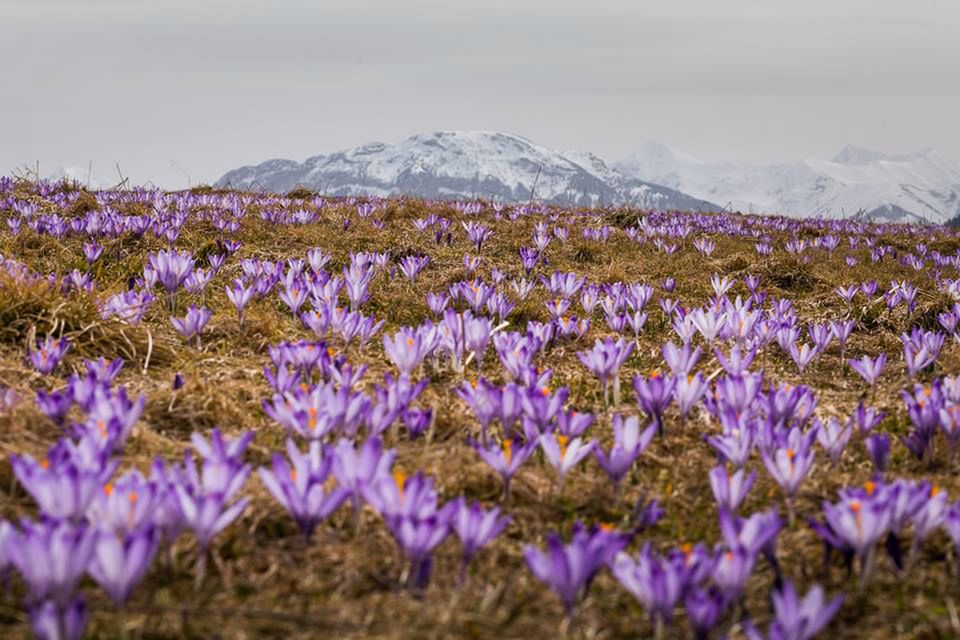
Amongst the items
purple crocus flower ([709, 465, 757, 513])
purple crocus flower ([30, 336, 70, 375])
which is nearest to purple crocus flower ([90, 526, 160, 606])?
purple crocus flower ([709, 465, 757, 513])

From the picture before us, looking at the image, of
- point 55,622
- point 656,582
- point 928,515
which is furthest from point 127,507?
point 928,515

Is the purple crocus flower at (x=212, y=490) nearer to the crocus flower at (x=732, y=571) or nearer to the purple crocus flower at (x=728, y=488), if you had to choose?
the crocus flower at (x=732, y=571)

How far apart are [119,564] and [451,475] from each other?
1.26 m

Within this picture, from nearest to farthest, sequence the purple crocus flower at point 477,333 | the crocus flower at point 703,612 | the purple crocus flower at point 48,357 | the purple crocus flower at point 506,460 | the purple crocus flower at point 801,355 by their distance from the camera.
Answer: the crocus flower at point 703,612, the purple crocus flower at point 506,460, the purple crocus flower at point 48,357, the purple crocus flower at point 477,333, the purple crocus flower at point 801,355

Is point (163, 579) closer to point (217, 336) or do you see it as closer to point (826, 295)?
point (217, 336)

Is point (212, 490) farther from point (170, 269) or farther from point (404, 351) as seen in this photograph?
point (170, 269)

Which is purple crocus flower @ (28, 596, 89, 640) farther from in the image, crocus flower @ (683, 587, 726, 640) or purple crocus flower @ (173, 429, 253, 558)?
crocus flower @ (683, 587, 726, 640)

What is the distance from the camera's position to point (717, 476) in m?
2.32

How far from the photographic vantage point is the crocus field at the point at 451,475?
1.86 meters

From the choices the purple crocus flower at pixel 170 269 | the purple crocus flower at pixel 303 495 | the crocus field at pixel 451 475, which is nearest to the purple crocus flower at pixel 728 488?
the crocus field at pixel 451 475

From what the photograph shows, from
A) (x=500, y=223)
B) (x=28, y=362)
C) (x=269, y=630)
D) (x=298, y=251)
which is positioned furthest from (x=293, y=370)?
(x=500, y=223)

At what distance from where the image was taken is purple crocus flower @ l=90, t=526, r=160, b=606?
5.44 ft

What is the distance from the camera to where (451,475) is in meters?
2.73

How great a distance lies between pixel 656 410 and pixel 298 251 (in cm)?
558
